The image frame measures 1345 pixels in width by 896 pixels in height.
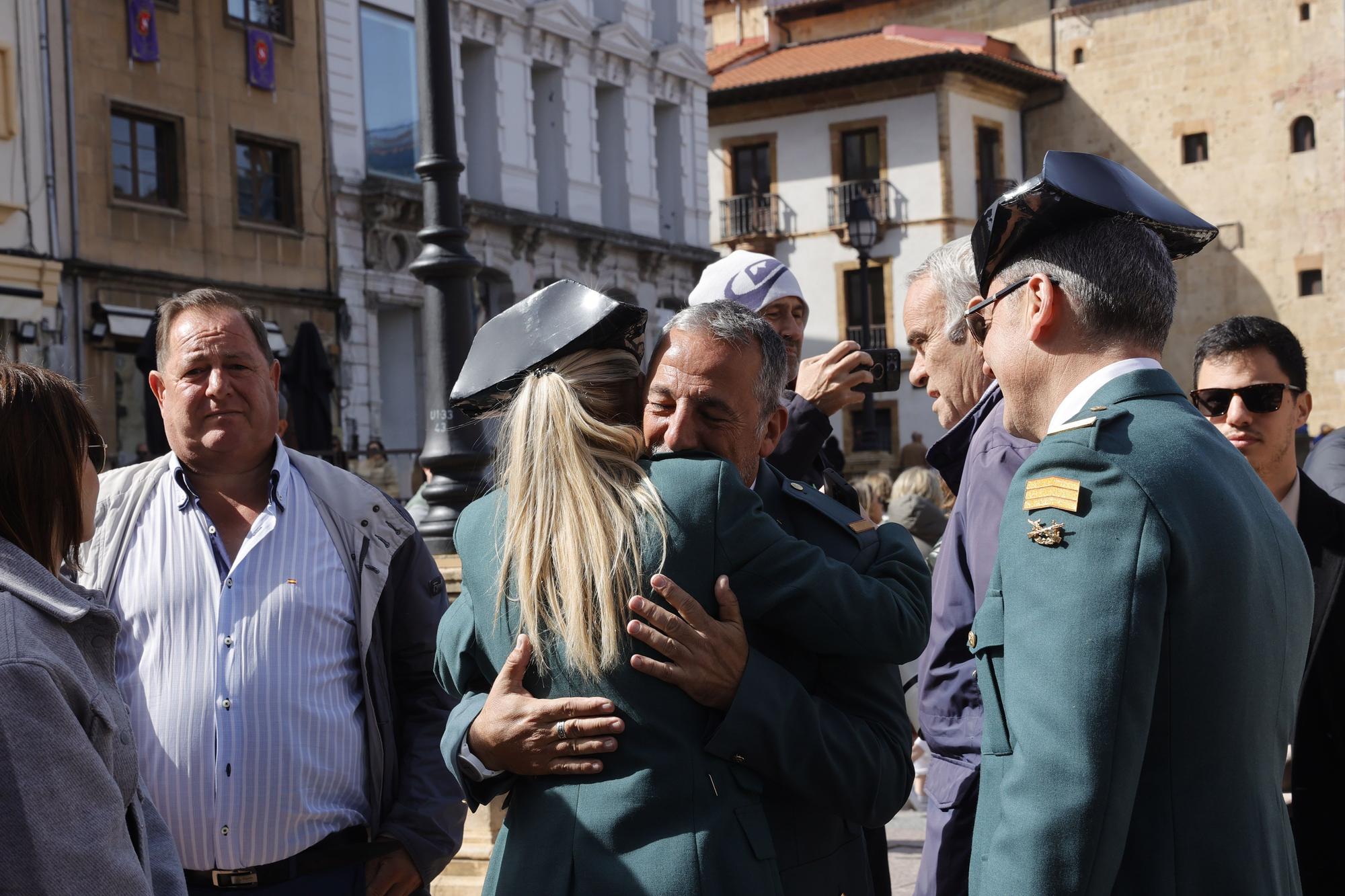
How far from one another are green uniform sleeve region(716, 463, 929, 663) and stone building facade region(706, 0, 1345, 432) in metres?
33.1

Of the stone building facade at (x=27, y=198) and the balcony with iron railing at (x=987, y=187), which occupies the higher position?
the balcony with iron railing at (x=987, y=187)

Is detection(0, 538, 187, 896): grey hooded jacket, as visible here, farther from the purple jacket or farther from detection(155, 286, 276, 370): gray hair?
the purple jacket

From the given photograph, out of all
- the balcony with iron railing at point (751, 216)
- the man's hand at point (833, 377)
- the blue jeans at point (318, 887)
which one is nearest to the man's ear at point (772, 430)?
the man's hand at point (833, 377)

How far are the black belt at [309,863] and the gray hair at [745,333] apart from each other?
1438mm

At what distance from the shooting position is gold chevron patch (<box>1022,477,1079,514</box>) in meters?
1.91

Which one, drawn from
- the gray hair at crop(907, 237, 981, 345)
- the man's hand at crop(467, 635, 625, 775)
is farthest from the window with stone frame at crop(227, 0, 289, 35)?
the man's hand at crop(467, 635, 625, 775)

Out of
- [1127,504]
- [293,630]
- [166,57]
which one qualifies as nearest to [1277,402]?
[1127,504]

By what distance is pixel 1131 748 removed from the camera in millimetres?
1847

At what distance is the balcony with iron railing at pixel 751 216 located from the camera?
119ft

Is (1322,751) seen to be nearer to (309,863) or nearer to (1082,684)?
(1082,684)

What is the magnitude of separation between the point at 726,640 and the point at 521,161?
23115 mm

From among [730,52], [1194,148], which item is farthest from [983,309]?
[730,52]

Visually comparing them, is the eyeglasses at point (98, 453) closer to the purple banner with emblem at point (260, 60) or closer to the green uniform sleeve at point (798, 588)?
the green uniform sleeve at point (798, 588)

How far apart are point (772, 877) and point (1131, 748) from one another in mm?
664
